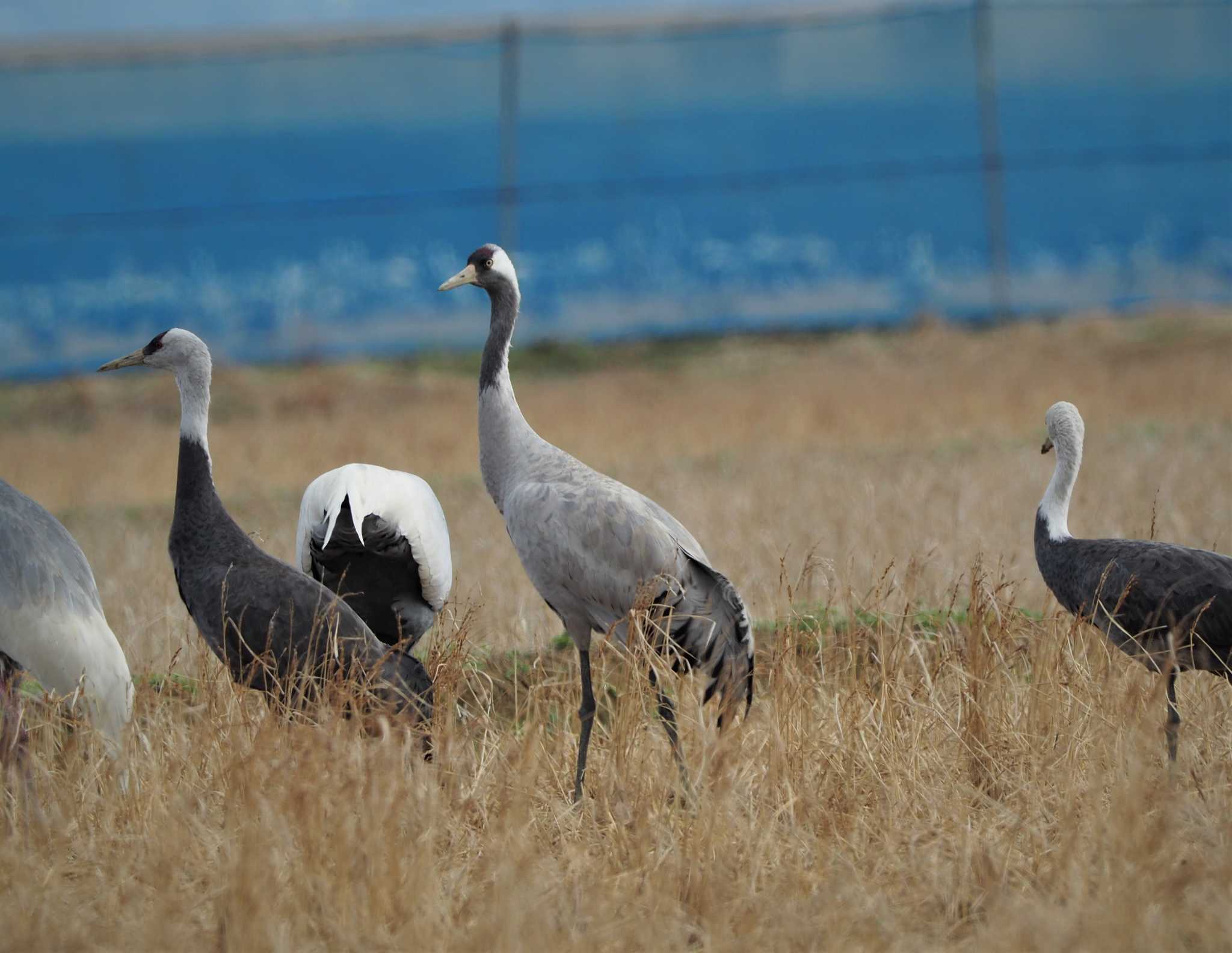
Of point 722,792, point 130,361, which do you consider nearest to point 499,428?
point 130,361

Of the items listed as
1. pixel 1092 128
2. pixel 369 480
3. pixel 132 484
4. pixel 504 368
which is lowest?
pixel 132 484

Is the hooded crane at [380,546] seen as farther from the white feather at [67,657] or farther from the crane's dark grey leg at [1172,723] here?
the crane's dark grey leg at [1172,723]

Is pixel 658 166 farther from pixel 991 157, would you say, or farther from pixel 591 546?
pixel 591 546

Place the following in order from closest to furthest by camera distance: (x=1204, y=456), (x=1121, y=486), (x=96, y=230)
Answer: (x=1121, y=486) → (x=1204, y=456) → (x=96, y=230)

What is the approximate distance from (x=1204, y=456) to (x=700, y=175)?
6.35 meters

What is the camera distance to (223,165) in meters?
12.6

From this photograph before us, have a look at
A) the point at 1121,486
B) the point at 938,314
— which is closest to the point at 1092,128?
the point at 938,314

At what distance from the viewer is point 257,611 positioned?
4.04 meters

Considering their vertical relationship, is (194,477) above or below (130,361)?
below

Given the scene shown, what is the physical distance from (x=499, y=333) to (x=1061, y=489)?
1.94 metres

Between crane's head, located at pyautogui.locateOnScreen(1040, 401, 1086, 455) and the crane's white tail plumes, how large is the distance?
49.9 inches

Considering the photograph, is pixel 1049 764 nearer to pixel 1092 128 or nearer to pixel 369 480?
pixel 369 480

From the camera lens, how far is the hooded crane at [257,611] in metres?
3.91

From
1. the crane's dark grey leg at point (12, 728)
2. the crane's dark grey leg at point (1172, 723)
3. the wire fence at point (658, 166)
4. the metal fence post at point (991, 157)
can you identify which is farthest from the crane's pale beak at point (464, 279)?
the metal fence post at point (991, 157)
